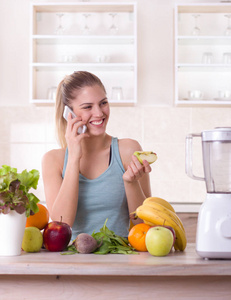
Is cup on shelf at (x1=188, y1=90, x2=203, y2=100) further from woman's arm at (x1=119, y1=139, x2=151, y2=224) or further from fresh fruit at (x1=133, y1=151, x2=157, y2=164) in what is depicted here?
fresh fruit at (x1=133, y1=151, x2=157, y2=164)

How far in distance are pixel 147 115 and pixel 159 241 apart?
7.72 ft

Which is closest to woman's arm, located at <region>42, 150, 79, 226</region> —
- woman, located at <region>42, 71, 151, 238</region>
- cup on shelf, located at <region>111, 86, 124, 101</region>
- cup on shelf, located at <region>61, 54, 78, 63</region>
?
woman, located at <region>42, 71, 151, 238</region>

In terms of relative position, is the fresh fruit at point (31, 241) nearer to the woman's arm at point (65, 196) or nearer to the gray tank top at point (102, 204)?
the woman's arm at point (65, 196)

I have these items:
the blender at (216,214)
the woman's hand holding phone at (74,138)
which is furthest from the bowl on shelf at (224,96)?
the blender at (216,214)

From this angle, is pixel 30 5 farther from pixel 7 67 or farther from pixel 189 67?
pixel 189 67

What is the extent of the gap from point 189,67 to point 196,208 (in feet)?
3.53

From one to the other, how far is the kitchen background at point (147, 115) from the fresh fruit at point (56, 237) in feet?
7.19

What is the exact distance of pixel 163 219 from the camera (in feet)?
4.05

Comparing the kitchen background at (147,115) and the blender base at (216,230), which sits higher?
the kitchen background at (147,115)

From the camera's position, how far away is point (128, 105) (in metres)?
3.39

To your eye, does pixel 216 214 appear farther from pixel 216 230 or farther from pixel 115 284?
pixel 115 284

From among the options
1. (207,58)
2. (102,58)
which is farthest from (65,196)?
(207,58)

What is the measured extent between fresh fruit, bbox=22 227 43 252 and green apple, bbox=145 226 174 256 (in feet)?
0.90

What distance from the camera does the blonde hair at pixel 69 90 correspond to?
1.73 metres
